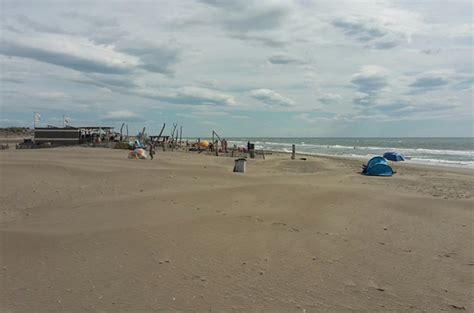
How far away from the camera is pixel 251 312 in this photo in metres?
4.06

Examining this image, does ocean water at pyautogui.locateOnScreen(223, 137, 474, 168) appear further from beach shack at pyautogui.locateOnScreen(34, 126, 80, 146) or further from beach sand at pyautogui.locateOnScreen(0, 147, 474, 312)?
beach shack at pyautogui.locateOnScreen(34, 126, 80, 146)

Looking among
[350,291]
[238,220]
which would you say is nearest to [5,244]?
[238,220]

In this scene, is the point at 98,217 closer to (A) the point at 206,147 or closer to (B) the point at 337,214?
(B) the point at 337,214

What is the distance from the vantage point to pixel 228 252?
5.99 metres

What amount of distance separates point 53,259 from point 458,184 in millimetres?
17349

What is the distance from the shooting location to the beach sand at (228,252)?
436 cm

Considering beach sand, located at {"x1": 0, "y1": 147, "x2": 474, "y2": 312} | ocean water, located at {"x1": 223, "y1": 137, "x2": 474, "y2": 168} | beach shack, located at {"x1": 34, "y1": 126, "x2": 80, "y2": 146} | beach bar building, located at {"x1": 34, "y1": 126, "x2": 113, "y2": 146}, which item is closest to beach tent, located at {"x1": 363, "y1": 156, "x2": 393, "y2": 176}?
beach sand, located at {"x1": 0, "y1": 147, "x2": 474, "y2": 312}

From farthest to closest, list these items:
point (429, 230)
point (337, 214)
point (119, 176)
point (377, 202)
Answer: point (119, 176) < point (377, 202) < point (337, 214) < point (429, 230)

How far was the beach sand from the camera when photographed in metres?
4.36

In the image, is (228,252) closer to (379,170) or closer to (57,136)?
(379,170)

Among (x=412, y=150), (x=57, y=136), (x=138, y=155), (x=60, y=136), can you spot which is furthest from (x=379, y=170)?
(x=412, y=150)

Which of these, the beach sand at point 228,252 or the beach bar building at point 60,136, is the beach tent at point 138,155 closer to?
the beach sand at point 228,252

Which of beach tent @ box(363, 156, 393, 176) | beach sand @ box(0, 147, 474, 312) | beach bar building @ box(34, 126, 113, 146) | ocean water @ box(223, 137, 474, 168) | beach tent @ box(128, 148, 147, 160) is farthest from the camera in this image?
beach bar building @ box(34, 126, 113, 146)

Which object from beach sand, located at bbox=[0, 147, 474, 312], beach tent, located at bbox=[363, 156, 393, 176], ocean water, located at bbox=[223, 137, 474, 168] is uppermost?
ocean water, located at bbox=[223, 137, 474, 168]
